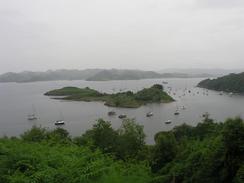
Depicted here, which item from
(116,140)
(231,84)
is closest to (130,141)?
(116,140)

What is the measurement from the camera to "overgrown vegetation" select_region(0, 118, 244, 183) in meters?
3.55

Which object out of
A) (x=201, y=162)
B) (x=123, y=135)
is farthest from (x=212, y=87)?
(x=201, y=162)

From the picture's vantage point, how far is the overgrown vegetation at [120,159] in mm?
3551

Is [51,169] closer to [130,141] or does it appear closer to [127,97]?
[130,141]

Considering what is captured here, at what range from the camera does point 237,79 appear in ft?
275

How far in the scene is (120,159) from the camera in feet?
33.9

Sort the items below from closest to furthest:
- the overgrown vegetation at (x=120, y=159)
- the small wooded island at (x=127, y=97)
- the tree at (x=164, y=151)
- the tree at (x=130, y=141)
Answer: the overgrown vegetation at (x=120, y=159) < the tree at (x=164, y=151) < the tree at (x=130, y=141) < the small wooded island at (x=127, y=97)

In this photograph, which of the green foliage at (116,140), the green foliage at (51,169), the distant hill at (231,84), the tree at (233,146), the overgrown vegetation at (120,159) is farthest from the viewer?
the distant hill at (231,84)

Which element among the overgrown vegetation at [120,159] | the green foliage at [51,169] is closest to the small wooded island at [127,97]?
the overgrown vegetation at [120,159]

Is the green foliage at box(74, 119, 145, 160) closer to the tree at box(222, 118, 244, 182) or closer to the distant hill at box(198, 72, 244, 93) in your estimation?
the tree at box(222, 118, 244, 182)

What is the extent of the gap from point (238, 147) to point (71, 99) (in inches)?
2775

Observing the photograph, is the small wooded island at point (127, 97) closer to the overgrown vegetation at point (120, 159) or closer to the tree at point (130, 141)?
the overgrown vegetation at point (120, 159)

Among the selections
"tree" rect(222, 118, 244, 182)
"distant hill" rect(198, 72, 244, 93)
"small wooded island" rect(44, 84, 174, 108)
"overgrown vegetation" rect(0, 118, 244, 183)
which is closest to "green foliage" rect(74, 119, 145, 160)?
"overgrown vegetation" rect(0, 118, 244, 183)

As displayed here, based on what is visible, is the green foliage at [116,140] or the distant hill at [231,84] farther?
the distant hill at [231,84]
